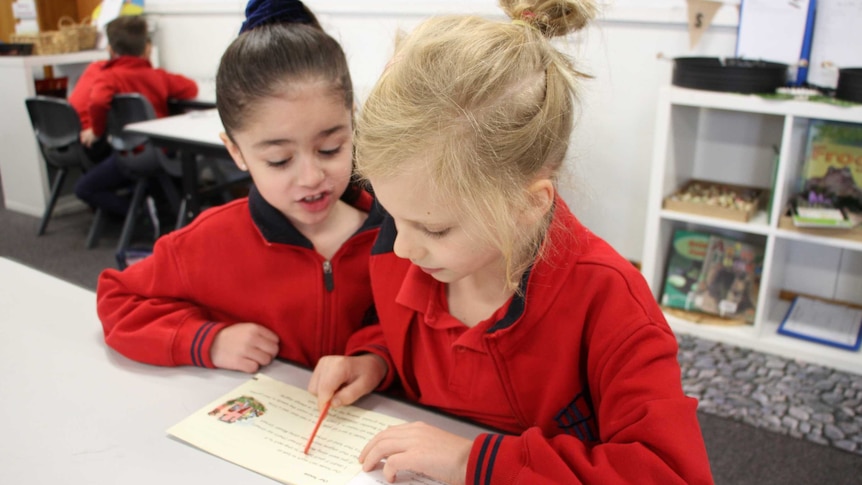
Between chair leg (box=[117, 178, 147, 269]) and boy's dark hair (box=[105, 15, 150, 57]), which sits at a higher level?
boy's dark hair (box=[105, 15, 150, 57])

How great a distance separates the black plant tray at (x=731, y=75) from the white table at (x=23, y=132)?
10.5ft

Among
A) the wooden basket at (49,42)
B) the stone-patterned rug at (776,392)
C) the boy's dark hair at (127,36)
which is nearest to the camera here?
the stone-patterned rug at (776,392)

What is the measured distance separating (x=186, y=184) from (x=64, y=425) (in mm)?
2032

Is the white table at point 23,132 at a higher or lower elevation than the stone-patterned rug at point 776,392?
higher

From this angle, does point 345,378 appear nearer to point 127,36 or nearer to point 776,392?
point 776,392

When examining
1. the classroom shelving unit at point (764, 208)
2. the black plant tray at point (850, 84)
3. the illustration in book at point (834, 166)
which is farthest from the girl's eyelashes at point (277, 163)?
the illustration in book at point (834, 166)

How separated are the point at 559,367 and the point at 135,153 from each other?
9.20 ft

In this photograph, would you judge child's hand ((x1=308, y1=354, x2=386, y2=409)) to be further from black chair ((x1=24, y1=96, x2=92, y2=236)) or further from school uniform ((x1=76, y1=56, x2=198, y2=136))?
black chair ((x1=24, y1=96, x2=92, y2=236))

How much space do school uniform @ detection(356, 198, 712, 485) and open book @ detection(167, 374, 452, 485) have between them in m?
0.11

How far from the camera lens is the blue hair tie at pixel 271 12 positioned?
1.04m

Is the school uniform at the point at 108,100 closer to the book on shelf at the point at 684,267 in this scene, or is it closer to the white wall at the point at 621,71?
the white wall at the point at 621,71

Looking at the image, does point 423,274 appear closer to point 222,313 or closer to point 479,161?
point 479,161

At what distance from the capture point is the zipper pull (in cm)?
110

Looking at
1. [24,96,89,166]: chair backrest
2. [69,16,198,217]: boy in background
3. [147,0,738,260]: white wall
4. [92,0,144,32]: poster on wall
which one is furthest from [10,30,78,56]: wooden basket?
[147,0,738,260]: white wall
